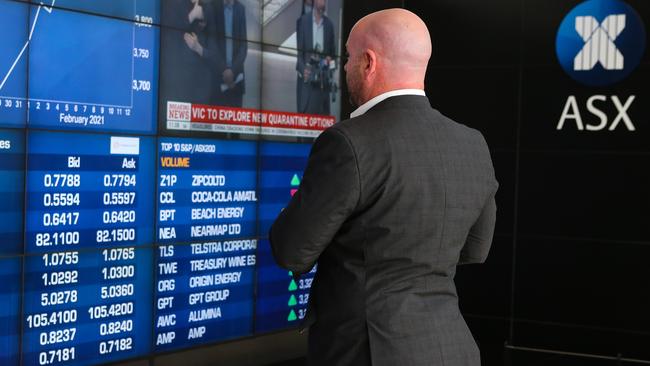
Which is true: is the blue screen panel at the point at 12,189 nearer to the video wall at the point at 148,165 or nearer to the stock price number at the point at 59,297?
the video wall at the point at 148,165

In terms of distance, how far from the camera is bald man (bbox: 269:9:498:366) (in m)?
1.80

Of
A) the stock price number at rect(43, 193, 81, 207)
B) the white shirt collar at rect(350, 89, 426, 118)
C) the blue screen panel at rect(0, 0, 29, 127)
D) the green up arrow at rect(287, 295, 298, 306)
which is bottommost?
the green up arrow at rect(287, 295, 298, 306)

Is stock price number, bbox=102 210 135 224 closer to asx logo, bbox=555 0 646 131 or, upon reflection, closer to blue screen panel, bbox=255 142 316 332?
blue screen panel, bbox=255 142 316 332

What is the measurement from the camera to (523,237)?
6.48 meters

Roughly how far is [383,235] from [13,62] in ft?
8.90

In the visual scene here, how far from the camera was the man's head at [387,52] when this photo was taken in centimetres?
188

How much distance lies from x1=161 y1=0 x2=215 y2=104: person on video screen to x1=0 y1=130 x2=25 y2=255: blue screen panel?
93 centimetres

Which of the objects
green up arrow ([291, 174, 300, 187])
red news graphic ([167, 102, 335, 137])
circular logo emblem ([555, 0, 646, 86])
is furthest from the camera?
circular logo emblem ([555, 0, 646, 86])

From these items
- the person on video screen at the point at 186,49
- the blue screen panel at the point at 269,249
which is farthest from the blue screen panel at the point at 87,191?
the blue screen panel at the point at 269,249

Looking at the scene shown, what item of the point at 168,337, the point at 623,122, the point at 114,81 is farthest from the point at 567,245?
the point at 114,81

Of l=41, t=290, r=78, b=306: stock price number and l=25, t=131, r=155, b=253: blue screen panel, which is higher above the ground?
l=25, t=131, r=155, b=253: blue screen panel

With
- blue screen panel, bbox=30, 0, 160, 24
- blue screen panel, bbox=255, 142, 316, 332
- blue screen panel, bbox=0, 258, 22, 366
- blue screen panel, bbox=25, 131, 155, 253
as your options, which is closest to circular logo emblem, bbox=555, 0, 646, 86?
blue screen panel, bbox=255, 142, 316, 332

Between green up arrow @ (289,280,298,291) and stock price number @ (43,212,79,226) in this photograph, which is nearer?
stock price number @ (43,212,79,226)

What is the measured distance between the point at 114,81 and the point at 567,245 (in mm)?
3473
